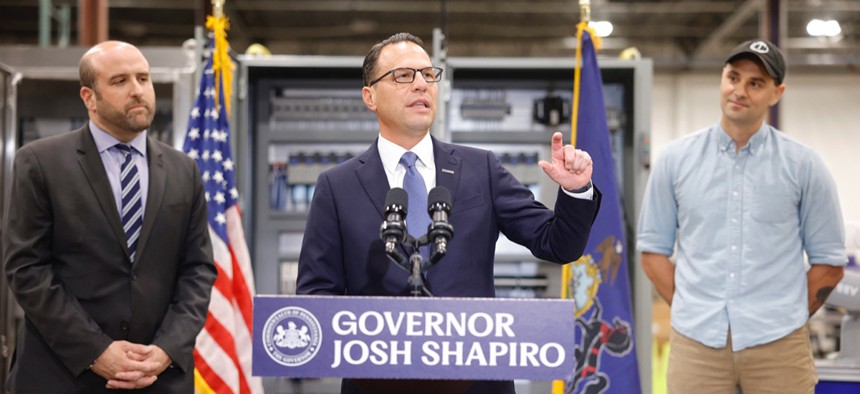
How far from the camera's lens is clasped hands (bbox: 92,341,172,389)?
258cm

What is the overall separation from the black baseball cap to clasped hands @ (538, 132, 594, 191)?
148 cm

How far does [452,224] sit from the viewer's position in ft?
6.58

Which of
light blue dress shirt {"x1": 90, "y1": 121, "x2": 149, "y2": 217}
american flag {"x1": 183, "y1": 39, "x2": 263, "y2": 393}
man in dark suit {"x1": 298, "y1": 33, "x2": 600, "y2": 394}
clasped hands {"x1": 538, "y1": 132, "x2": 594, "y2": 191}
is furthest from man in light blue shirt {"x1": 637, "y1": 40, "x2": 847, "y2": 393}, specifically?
american flag {"x1": 183, "y1": 39, "x2": 263, "y2": 393}

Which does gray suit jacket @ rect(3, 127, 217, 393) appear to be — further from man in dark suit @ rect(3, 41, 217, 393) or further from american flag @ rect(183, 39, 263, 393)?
american flag @ rect(183, 39, 263, 393)

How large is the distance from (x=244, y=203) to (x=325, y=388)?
3.81ft

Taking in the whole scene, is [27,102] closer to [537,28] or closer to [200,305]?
[200,305]

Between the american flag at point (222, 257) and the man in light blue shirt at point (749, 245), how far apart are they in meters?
1.98

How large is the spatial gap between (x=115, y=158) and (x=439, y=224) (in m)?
1.54

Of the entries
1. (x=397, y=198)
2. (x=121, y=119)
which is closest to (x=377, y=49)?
(x=397, y=198)

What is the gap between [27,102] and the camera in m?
5.09

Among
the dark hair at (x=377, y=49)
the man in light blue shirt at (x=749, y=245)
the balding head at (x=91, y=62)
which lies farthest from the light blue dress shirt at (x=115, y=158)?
the man in light blue shirt at (x=749, y=245)

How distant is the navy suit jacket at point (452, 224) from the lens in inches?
76.8

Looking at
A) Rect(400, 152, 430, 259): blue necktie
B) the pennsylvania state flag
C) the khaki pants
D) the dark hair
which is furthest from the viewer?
the pennsylvania state flag

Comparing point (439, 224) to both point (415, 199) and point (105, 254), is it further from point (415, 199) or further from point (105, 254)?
point (105, 254)
